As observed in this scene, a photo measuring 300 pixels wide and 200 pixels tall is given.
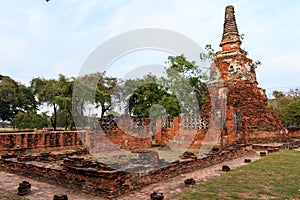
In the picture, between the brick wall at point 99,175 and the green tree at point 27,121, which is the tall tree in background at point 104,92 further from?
the brick wall at point 99,175

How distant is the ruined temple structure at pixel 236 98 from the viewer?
14868mm

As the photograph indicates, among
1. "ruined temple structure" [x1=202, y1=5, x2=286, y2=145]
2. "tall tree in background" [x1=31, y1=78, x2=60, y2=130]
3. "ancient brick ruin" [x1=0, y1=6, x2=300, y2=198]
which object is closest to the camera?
"ancient brick ruin" [x1=0, y1=6, x2=300, y2=198]

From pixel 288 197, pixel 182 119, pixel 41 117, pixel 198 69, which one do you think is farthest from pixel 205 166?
pixel 41 117

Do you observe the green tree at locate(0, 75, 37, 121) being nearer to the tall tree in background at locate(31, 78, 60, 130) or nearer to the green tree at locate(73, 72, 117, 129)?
the tall tree in background at locate(31, 78, 60, 130)

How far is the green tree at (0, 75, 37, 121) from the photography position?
3309 centimetres

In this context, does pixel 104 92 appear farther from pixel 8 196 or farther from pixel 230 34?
pixel 8 196

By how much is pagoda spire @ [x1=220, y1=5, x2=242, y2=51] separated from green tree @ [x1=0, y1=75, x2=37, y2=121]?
2700 centimetres

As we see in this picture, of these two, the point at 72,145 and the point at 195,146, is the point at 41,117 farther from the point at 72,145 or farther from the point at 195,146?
the point at 195,146

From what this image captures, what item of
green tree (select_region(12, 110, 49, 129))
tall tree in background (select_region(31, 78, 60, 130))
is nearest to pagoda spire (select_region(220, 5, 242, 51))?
tall tree in background (select_region(31, 78, 60, 130))

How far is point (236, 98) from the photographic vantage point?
16766 millimetres

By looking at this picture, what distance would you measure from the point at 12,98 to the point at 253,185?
33573mm

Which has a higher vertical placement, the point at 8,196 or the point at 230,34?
the point at 230,34

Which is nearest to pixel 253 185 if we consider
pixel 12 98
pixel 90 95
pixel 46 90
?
pixel 90 95

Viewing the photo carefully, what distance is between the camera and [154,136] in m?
18.7
